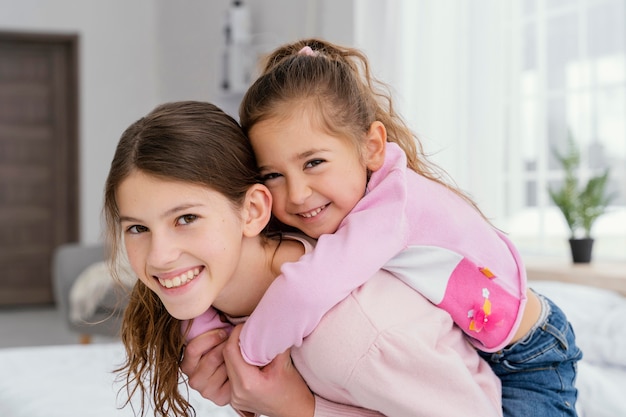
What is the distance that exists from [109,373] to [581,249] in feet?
6.23

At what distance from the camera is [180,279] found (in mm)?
1155

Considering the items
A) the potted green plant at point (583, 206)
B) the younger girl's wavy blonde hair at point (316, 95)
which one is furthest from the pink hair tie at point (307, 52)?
the potted green plant at point (583, 206)

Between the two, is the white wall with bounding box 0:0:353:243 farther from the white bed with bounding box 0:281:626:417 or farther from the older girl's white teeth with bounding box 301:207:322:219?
the older girl's white teeth with bounding box 301:207:322:219

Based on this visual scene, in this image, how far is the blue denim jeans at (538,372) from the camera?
1.31 meters

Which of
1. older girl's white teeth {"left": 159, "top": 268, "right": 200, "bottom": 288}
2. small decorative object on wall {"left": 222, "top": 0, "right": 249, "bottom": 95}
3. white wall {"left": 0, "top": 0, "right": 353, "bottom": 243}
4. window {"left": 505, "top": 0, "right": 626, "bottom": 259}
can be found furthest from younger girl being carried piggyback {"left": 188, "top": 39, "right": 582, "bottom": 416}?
white wall {"left": 0, "top": 0, "right": 353, "bottom": 243}

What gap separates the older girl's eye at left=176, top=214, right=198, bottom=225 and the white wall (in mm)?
5812

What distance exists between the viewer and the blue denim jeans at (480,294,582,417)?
1.31 metres

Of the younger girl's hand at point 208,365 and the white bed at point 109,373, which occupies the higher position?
the younger girl's hand at point 208,365

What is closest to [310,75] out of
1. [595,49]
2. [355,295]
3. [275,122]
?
[275,122]

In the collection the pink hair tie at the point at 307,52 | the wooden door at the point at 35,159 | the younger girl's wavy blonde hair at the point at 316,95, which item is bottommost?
the wooden door at the point at 35,159

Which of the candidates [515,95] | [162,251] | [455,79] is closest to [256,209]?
[162,251]

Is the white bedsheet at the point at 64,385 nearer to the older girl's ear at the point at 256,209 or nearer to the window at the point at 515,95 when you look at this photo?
the older girl's ear at the point at 256,209

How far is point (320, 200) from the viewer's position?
1.25 m

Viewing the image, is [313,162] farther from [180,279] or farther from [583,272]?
[583,272]
